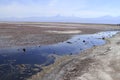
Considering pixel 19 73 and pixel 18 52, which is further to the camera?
pixel 18 52

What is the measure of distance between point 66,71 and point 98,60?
4436mm

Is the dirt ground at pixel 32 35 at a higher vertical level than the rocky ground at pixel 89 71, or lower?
lower

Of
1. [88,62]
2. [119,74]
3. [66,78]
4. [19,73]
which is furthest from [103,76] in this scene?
[19,73]

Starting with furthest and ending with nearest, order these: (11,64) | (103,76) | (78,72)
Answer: (11,64) → (78,72) → (103,76)

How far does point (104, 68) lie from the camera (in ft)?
64.8

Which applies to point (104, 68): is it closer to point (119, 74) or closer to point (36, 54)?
point (119, 74)

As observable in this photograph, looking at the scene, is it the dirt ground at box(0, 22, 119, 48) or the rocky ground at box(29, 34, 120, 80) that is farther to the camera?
the dirt ground at box(0, 22, 119, 48)

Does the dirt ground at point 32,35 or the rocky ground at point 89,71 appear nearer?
the rocky ground at point 89,71

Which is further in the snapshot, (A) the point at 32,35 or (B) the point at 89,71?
(A) the point at 32,35

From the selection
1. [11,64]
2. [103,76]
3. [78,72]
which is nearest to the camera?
[103,76]

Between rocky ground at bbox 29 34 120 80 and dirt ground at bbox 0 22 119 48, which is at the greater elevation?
rocky ground at bbox 29 34 120 80

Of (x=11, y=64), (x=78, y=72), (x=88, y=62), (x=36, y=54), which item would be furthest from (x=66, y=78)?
(x=36, y=54)

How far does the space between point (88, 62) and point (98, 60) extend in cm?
122

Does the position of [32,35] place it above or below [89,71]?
below
